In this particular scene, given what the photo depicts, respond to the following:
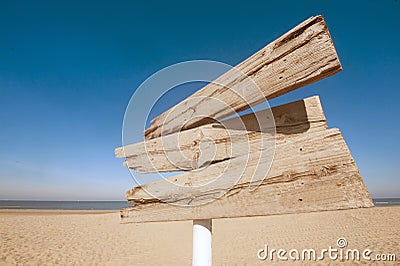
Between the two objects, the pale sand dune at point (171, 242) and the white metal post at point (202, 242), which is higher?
the white metal post at point (202, 242)

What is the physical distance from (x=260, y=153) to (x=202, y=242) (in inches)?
26.3

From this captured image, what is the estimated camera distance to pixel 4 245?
32.0ft

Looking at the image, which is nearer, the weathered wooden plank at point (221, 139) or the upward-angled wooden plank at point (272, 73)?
the upward-angled wooden plank at point (272, 73)

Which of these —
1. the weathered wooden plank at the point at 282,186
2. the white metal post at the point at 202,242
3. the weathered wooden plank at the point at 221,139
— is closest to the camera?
the weathered wooden plank at the point at 282,186

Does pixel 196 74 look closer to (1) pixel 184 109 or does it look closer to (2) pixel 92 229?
(1) pixel 184 109

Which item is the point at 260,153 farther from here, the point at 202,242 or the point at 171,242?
the point at 171,242

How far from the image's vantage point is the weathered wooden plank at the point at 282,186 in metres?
0.80

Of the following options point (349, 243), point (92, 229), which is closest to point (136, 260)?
point (92, 229)

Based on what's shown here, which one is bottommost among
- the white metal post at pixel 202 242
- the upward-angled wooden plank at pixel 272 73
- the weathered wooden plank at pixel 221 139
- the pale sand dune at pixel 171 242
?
the pale sand dune at pixel 171 242

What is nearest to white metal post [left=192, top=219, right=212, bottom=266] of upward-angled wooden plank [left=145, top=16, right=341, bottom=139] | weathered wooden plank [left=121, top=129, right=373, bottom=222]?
weathered wooden plank [left=121, top=129, right=373, bottom=222]

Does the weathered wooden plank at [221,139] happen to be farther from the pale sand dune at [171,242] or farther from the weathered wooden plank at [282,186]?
the pale sand dune at [171,242]

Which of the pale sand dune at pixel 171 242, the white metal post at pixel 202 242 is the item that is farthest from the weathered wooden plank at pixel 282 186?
the pale sand dune at pixel 171 242

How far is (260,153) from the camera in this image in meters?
0.97

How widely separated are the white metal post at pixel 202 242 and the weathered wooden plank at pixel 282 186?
159 millimetres
